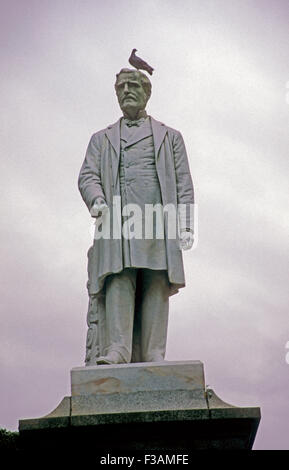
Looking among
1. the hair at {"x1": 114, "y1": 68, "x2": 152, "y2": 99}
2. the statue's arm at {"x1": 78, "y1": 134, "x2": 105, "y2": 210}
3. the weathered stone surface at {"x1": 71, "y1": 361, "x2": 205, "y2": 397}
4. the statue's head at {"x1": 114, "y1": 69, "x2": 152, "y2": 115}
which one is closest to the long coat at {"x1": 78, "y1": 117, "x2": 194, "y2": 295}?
the statue's arm at {"x1": 78, "y1": 134, "x2": 105, "y2": 210}

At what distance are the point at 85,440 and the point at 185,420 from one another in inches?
44.5

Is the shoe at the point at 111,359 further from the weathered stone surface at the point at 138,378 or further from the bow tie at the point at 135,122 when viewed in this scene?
the bow tie at the point at 135,122

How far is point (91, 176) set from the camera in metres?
11.1

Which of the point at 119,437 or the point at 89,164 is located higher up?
the point at 89,164

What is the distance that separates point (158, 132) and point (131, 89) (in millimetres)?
727

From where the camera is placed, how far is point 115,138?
11.2m

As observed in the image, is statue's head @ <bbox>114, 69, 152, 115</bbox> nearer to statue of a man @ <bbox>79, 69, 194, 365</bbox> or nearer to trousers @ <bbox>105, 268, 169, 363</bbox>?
statue of a man @ <bbox>79, 69, 194, 365</bbox>

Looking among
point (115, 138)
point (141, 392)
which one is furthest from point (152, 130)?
point (141, 392)

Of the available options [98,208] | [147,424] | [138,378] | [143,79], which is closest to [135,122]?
[143,79]

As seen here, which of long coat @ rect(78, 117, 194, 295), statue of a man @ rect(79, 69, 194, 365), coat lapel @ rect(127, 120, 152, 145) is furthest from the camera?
coat lapel @ rect(127, 120, 152, 145)

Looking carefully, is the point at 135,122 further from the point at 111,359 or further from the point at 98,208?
the point at 111,359

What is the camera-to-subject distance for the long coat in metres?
10.4

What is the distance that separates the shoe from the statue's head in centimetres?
357
